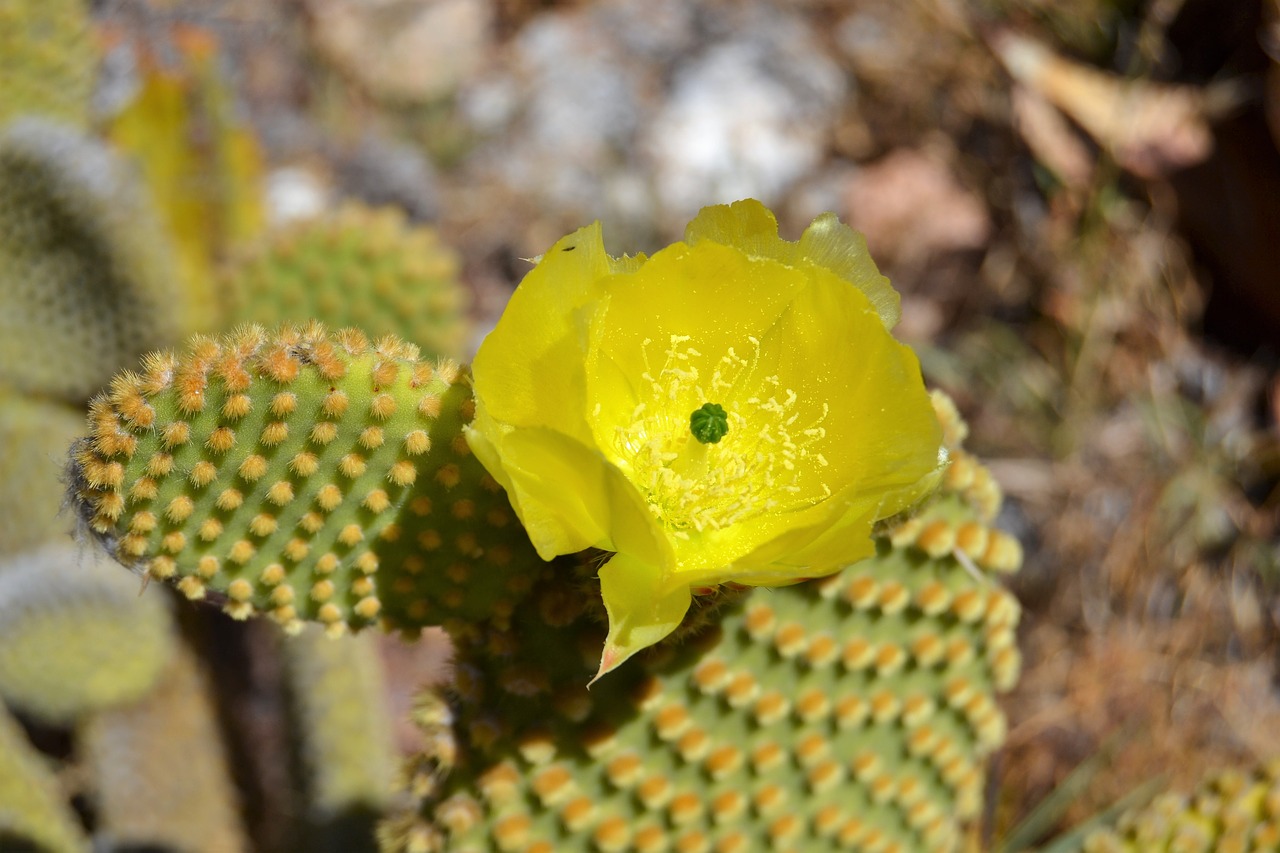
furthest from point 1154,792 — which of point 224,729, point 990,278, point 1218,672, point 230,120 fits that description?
point 230,120

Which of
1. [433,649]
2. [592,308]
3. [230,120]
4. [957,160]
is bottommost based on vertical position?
[433,649]

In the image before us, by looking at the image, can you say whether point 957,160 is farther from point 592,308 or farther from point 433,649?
point 592,308

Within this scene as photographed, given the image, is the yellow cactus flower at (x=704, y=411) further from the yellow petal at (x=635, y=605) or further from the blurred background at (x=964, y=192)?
the blurred background at (x=964, y=192)

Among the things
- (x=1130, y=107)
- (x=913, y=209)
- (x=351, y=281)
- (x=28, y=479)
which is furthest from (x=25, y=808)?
(x=1130, y=107)

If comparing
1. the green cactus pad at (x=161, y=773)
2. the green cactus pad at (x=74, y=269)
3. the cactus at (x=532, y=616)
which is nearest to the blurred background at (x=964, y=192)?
the green cactus pad at (x=161, y=773)

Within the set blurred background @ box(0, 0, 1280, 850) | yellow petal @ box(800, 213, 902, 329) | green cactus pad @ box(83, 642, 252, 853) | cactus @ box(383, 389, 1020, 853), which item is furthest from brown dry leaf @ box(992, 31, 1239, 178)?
green cactus pad @ box(83, 642, 252, 853)

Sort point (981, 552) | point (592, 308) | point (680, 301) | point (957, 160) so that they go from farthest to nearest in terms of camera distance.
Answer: point (957, 160)
point (981, 552)
point (680, 301)
point (592, 308)

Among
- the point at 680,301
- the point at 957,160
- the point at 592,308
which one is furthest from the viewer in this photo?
the point at 957,160
